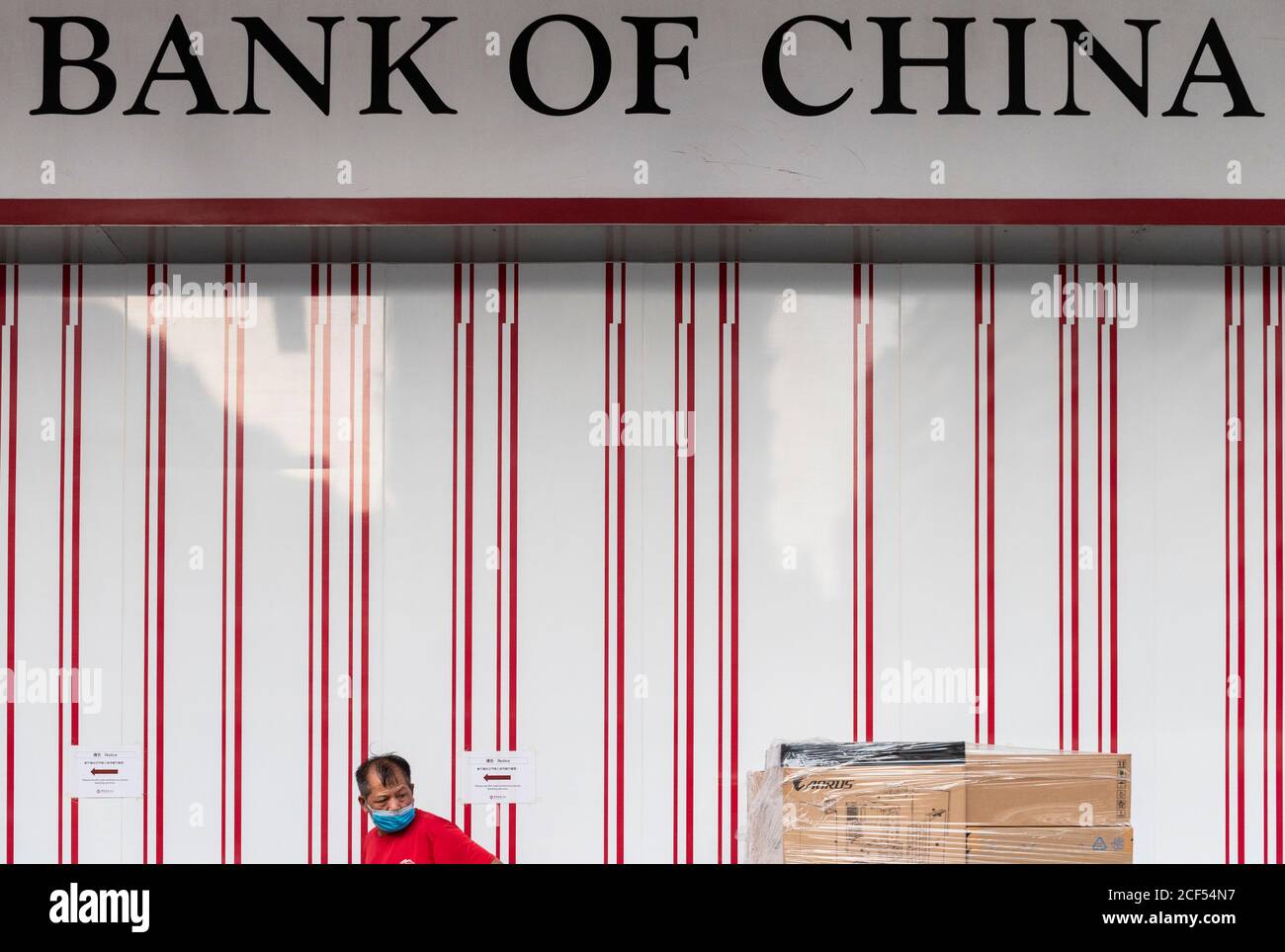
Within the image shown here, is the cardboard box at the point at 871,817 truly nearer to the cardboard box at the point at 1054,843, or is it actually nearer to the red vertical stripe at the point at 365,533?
the cardboard box at the point at 1054,843

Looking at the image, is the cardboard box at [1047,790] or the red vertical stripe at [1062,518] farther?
the red vertical stripe at [1062,518]

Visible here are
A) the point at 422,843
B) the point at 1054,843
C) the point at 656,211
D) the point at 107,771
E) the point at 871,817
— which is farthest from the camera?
the point at 107,771

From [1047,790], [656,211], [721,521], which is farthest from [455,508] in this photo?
[1047,790]

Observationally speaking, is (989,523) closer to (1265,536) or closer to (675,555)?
(1265,536)

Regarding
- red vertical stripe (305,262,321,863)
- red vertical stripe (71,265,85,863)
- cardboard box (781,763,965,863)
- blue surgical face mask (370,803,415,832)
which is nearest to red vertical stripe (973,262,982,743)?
cardboard box (781,763,965,863)

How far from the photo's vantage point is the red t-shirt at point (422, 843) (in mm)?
2721

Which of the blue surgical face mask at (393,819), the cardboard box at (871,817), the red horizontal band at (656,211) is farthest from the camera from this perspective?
the blue surgical face mask at (393,819)

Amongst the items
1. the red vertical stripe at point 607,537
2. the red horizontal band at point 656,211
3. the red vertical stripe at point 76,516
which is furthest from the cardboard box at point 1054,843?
the red vertical stripe at point 76,516

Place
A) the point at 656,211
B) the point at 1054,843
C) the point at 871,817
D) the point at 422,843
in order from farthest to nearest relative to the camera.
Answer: the point at 422,843, the point at 656,211, the point at 1054,843, the point at 871,817

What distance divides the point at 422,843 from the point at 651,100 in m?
2.01

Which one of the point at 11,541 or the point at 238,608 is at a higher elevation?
the point at 11,541

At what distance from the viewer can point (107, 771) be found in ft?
9.93

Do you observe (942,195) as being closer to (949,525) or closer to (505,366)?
(949,525)
